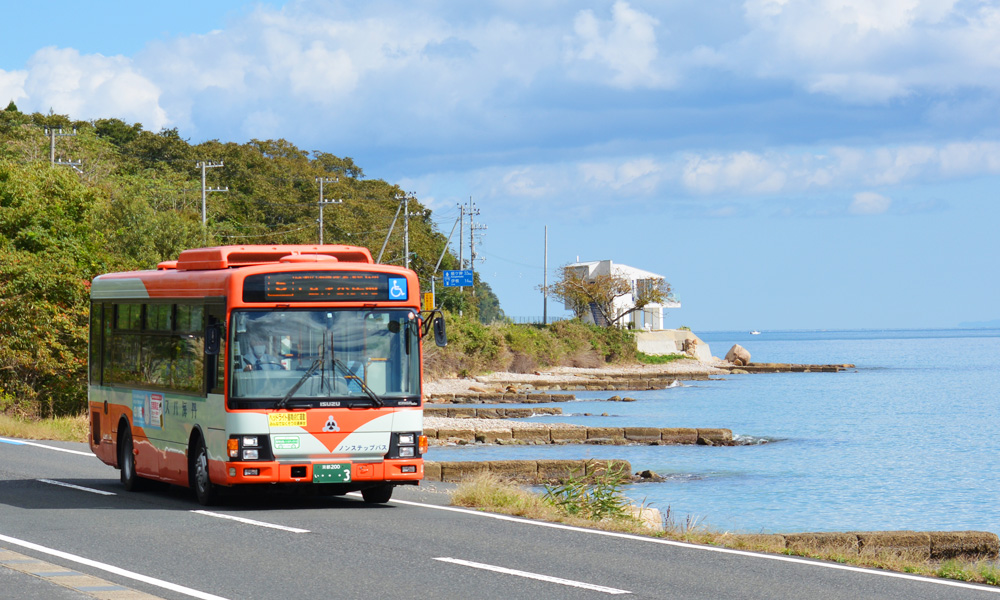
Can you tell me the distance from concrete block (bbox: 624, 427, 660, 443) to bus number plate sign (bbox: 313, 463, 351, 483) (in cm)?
2904

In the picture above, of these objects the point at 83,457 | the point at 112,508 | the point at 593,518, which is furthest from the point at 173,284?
the point at 83,457

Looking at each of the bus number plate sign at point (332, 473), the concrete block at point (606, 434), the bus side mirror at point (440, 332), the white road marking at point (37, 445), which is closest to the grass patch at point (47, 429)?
the white road marking at point (37, 445)

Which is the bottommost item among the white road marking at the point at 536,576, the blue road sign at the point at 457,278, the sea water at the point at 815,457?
the sea water at the point at 815,457

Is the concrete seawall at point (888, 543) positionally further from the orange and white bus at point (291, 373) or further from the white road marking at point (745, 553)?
the orange and white bus at point (291, 373)

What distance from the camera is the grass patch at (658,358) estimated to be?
115m

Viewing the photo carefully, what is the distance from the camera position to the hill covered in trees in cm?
3216

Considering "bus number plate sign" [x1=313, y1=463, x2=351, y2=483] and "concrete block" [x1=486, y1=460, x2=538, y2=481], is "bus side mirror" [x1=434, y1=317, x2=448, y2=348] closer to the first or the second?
"bus number plate sign" [x1=313, y1=463, x2=351, y2=483]

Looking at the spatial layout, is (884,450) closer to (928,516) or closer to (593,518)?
(928,516)

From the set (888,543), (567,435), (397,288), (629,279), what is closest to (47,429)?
(397,288)

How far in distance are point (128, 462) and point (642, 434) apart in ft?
91.7

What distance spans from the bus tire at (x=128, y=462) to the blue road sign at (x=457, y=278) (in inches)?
2652

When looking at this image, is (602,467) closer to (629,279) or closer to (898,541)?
(898,541)

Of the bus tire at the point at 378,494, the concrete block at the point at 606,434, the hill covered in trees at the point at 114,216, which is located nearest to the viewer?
the bus tire at the point at 378,494

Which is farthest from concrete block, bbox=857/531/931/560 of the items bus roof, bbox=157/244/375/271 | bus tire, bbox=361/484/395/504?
bus roof, bbox=157/244/375/271
